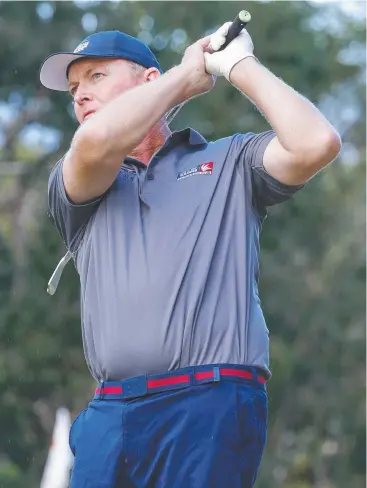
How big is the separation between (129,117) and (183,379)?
81 cm

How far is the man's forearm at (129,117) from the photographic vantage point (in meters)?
3.68

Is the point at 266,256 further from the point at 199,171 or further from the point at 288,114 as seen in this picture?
the point at 288,114

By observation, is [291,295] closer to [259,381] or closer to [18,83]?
[18,83]

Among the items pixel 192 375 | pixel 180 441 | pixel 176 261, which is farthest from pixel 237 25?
pixel 180 441

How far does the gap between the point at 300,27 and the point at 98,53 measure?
68.5 ft

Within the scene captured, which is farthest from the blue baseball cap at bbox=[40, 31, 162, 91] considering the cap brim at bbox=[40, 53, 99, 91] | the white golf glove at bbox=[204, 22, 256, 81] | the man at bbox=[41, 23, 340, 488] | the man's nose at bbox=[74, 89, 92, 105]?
the white golf glove at bbox=[204, 22, 256, 81]

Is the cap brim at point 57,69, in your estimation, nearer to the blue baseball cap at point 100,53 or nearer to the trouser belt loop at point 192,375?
the blue baseball cap at point 100,53

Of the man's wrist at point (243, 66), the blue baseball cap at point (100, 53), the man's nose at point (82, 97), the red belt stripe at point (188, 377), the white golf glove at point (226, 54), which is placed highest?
the blue baseball cap at point (100, 53)

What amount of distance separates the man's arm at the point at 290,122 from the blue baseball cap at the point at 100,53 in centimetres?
63

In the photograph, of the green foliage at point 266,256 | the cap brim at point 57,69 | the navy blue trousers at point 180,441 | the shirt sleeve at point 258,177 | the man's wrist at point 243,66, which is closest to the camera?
the navy blue trousers at point 180,441

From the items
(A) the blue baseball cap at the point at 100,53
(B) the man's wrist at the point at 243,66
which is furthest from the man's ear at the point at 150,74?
(B) the man's wrist at the point at 243,66

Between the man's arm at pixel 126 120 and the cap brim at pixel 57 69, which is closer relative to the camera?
the man's arm at pixel 126 120

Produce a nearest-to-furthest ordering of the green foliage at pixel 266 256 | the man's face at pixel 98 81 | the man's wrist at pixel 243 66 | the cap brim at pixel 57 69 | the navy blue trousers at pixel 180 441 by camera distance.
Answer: the navy blue trousers at pixel 180 441, the man's wrist at pixel 243 66, the man's face at pixel 98 81, the cap brim at pixel 57 69, the green foliage at pixel 266 256

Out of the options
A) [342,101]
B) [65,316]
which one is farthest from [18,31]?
[342,101]
